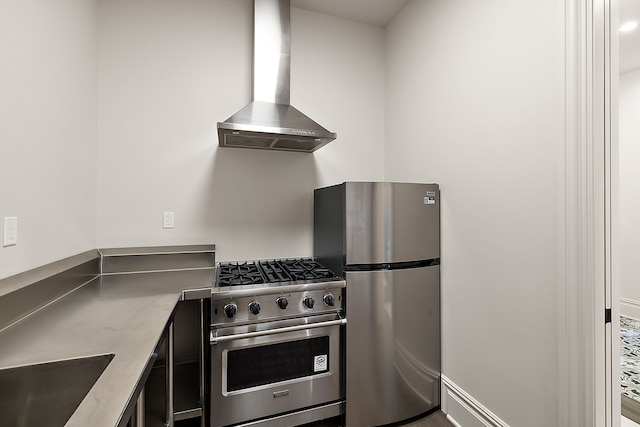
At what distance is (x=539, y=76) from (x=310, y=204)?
158cm

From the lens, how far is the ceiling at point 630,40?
210cm

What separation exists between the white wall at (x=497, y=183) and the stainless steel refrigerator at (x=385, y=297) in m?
0.19

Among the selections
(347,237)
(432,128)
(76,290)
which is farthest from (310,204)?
(76,290)

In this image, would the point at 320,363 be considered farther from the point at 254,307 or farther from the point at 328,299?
the point at 254,307

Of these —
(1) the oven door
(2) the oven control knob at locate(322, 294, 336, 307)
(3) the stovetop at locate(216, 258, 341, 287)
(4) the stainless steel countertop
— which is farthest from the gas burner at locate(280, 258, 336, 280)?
(4) the stainless steel countertop

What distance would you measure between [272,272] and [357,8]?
2150 mm

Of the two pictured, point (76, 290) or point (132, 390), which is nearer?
point (132, 390)

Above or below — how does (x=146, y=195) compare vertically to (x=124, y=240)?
above

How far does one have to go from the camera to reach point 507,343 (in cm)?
144

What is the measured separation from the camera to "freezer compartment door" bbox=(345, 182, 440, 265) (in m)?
1.67

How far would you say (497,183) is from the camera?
4.93 feet

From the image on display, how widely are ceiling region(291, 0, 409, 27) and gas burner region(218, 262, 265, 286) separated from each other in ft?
6.70

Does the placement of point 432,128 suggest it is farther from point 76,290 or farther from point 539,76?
point 76,290

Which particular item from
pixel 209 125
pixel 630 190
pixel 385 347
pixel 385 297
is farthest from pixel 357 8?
pixel 630 190
